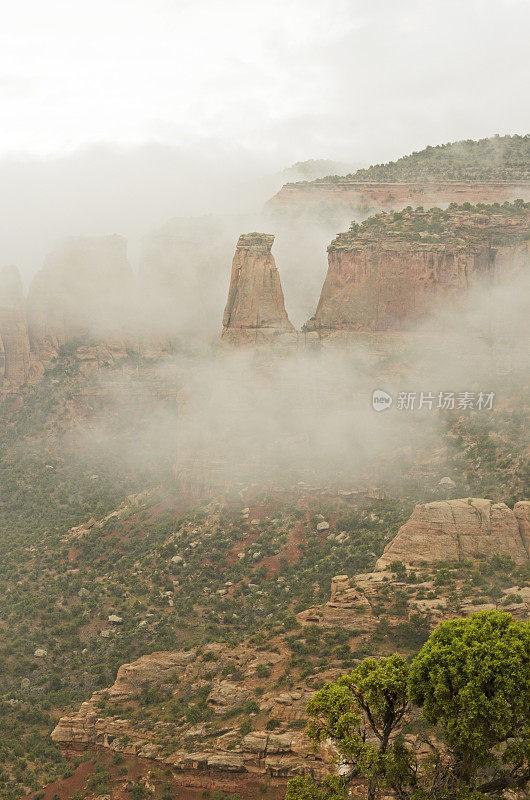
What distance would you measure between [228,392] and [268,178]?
7321cm

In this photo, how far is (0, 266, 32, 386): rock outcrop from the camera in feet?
373

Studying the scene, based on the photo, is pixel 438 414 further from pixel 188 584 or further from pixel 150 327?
pixel 150 327

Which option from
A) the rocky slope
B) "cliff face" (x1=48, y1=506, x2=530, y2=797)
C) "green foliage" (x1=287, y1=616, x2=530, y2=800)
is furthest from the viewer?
the rocky slope

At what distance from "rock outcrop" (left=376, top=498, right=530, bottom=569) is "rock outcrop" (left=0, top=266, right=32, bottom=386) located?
245ft

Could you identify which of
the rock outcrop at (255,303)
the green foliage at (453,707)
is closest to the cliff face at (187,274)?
the rock outcrop at (255,303)

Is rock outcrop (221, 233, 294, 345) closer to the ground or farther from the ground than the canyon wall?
closer to the ground

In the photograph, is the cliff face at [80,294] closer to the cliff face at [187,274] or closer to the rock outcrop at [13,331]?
the rock outcrop at [13,331]

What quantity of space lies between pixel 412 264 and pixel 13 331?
6298cm

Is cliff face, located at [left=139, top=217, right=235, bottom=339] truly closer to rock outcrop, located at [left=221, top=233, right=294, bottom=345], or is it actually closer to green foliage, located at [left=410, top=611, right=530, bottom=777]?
rock outcrop, located at [left=221, top=233, right=294, bottom=345]

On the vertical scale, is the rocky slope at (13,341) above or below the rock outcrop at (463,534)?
above

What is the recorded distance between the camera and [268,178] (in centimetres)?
14150

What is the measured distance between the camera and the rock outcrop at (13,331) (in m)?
114

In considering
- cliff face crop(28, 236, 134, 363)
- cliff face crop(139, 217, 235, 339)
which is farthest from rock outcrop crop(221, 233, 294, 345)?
cliff face crop(28, 236, 134, 363)

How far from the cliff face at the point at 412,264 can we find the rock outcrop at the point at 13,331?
167 feet
